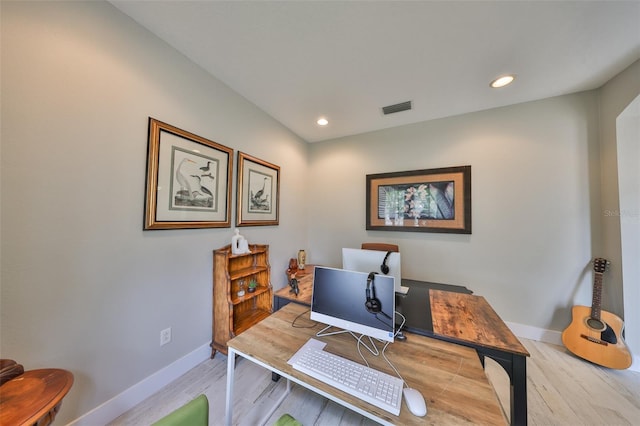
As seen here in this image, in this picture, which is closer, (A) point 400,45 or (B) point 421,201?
(A) point 400,45

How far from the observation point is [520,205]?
2.22m

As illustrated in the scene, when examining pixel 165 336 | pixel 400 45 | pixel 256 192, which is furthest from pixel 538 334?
pixel 165 336

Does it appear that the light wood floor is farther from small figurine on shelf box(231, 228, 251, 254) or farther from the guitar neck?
small figurine on shelf box(231, 228, 251, 254)

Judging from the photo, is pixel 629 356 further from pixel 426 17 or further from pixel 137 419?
pixel 137 419

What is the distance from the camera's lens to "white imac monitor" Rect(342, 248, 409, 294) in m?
1.46

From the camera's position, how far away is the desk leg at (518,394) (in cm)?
95

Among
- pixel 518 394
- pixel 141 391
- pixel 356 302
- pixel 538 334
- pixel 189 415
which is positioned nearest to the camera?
pixel 189 415

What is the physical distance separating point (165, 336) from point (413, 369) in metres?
1.79

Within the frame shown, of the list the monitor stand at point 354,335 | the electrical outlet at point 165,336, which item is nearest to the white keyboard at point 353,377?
the monitor stand at point 354,335

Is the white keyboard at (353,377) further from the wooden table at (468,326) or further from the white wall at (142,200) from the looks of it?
the white wall at (142,200)

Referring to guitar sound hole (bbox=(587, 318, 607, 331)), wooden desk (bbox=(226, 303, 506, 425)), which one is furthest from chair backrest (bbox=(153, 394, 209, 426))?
guitar sound hole (bbox=(587, 318, 607, 331))

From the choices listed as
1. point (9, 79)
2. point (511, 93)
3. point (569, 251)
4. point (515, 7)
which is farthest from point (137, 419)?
point (511, 93)

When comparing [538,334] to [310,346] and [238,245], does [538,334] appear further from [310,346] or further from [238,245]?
[238,245]

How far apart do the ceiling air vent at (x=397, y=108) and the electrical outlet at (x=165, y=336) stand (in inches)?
119
